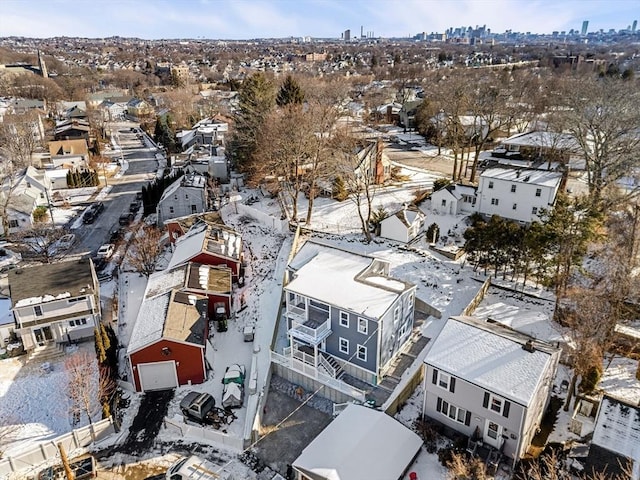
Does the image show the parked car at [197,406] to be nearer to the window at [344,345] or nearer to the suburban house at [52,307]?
the window at [344,345]

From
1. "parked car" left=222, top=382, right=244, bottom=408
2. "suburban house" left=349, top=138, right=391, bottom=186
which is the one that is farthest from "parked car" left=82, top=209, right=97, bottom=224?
"parked car" left=222, top=382, right=244, bottom=408

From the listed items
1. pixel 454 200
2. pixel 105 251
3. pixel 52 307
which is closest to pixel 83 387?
pixel 52 307

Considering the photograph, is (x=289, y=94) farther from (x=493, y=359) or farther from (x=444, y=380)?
(x=493, y=359)

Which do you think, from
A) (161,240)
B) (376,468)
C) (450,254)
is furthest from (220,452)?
(161,240)

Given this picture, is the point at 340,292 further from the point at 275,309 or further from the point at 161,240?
the point at 161,240

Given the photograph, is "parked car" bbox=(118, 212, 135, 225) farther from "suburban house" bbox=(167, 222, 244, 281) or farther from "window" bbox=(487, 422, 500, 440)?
"window" bbox=(487, 422, 500, 440)

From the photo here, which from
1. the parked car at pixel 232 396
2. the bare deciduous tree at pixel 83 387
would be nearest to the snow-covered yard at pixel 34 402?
the bare deciduous tree at pixel 83 387
